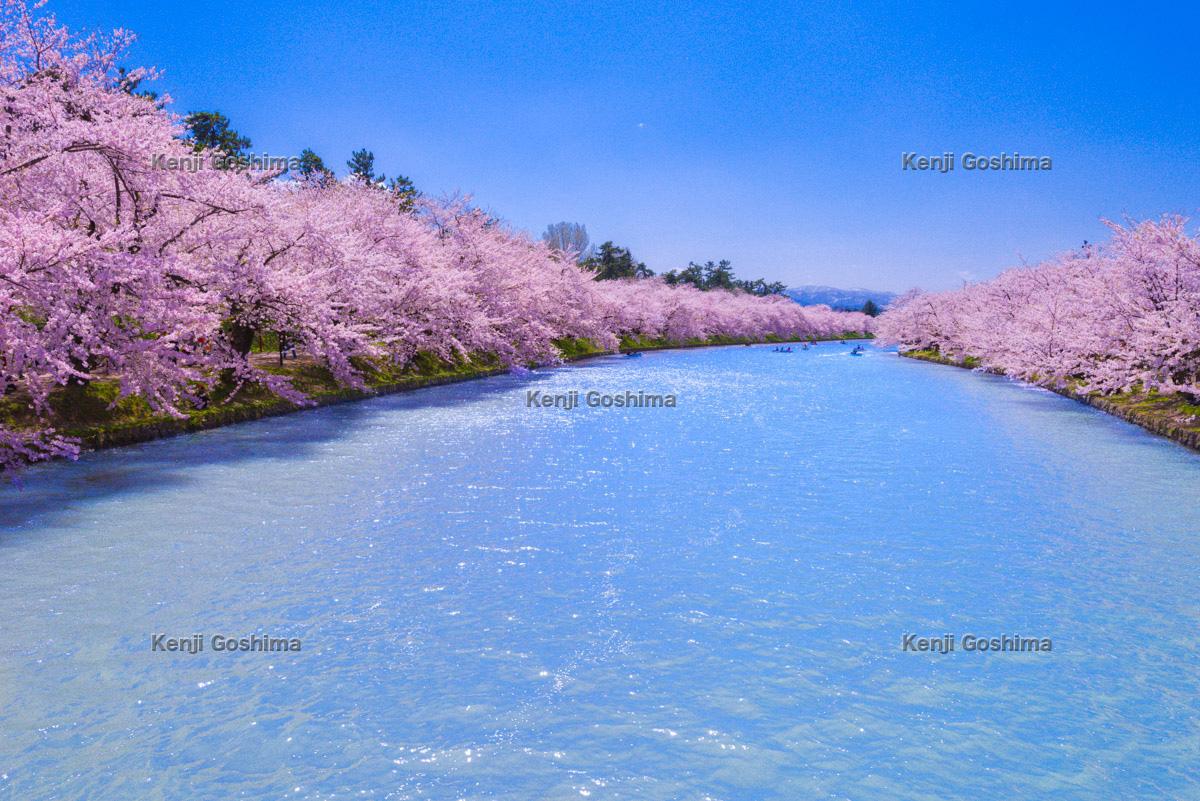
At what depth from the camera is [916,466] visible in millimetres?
17484

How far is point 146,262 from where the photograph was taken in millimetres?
15656

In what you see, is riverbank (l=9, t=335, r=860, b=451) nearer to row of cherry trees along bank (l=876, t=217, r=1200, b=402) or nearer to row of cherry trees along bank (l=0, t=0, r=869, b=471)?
row of cherry trees along bank (l=0, t=0, r=869, b=471)

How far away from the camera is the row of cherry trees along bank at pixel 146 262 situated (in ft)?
46.3

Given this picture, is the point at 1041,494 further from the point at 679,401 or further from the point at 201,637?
the point at 679,401

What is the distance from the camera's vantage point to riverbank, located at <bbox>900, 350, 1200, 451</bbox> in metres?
20.8

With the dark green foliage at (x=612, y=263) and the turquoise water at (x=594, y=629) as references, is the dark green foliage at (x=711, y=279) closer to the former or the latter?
the dark green foliage at (x=612, y=263)

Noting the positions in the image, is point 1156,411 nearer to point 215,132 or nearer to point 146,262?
point 146,262

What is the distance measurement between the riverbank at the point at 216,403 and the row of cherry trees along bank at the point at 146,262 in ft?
1.21

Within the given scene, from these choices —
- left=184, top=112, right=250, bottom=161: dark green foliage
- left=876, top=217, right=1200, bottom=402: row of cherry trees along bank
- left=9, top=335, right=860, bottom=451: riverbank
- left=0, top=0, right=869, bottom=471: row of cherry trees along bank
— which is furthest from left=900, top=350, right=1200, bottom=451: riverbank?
left=184, top=112, right=250, bottom=161: dark green foliage

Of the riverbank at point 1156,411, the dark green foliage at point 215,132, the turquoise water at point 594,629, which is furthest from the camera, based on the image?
the dark green foliage at point 215,132

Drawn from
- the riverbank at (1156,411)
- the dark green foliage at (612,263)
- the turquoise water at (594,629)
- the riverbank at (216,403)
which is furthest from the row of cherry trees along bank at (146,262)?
the dark green foliage at (612,263)

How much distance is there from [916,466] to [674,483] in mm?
6146

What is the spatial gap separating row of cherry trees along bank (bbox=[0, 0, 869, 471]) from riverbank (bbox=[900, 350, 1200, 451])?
948 inches

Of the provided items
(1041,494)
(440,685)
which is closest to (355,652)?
(440,685)
